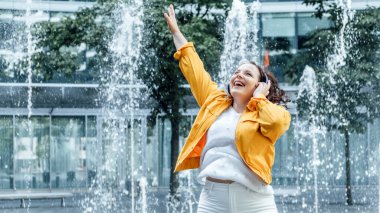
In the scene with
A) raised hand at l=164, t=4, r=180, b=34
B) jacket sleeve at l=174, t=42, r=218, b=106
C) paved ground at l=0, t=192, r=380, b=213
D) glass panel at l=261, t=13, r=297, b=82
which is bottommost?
paved ground at l=0, t=192, r=380, b=213

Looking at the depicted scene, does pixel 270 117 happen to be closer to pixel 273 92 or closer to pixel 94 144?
pixel 273 92

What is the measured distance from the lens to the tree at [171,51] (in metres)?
12.9

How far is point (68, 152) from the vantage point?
A: 2105cm

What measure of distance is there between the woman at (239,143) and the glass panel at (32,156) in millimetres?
18237

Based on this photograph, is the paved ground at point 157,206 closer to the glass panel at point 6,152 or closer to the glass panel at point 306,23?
the glass panel at point 6,152

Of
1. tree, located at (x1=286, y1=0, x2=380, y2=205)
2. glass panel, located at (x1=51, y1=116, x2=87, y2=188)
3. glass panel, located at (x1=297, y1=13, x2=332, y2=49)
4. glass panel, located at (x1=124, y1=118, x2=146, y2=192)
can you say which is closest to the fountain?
tree, located at (x1=286, y1=0, x2=380, y2=205)

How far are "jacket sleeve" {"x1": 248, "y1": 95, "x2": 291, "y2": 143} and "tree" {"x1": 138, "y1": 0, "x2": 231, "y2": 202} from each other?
972 cm

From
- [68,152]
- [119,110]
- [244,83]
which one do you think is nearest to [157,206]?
[119,110]

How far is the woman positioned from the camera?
281cm

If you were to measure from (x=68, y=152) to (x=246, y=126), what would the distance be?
18.7 meters

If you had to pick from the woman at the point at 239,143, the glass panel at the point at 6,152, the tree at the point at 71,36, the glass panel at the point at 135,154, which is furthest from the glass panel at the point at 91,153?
the woman at the point at 239,143

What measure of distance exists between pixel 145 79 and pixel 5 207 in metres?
4.27

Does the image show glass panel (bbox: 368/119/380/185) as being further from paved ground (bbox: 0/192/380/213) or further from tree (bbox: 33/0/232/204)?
tree (bbox: 33/0/232/204)

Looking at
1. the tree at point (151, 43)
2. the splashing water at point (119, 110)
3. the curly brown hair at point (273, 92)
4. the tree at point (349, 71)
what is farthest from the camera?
the tree at point (349, 71)
